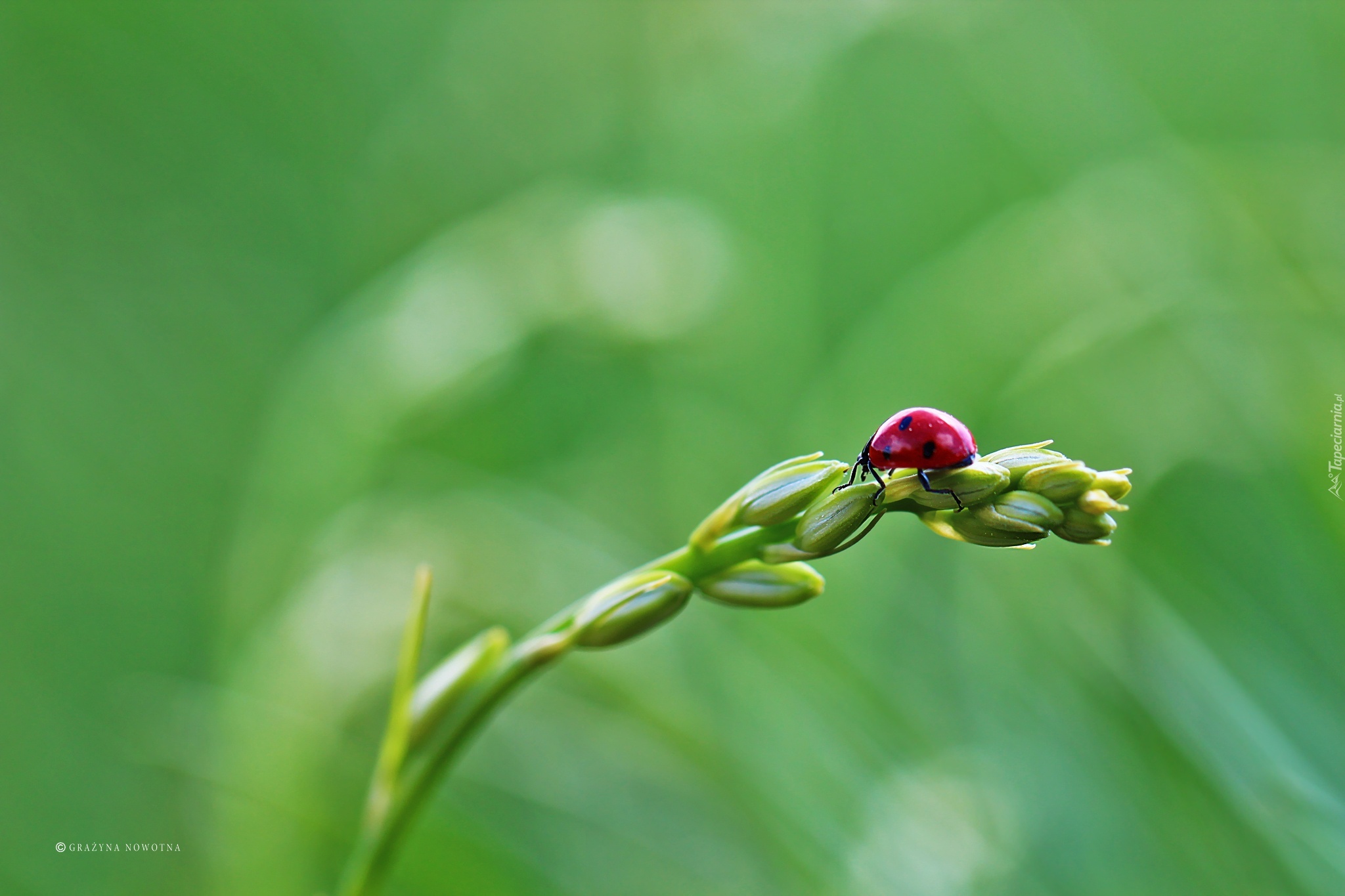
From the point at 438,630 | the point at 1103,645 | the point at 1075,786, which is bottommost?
the point at 1075,786

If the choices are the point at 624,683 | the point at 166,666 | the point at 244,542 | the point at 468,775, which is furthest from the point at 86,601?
the point at 624,683

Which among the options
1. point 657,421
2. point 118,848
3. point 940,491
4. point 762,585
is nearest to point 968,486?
point 940,491

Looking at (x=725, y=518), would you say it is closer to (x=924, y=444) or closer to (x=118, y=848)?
(x=924, y=444)

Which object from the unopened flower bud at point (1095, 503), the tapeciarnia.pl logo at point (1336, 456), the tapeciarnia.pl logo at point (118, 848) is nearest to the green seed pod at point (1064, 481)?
the unopened flower bud at point (1095, 503)

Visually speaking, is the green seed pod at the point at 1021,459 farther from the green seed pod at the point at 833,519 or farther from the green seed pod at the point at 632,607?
the green seed pod at the point at 632,607

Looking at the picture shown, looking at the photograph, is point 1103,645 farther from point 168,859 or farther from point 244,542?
point 168,859
